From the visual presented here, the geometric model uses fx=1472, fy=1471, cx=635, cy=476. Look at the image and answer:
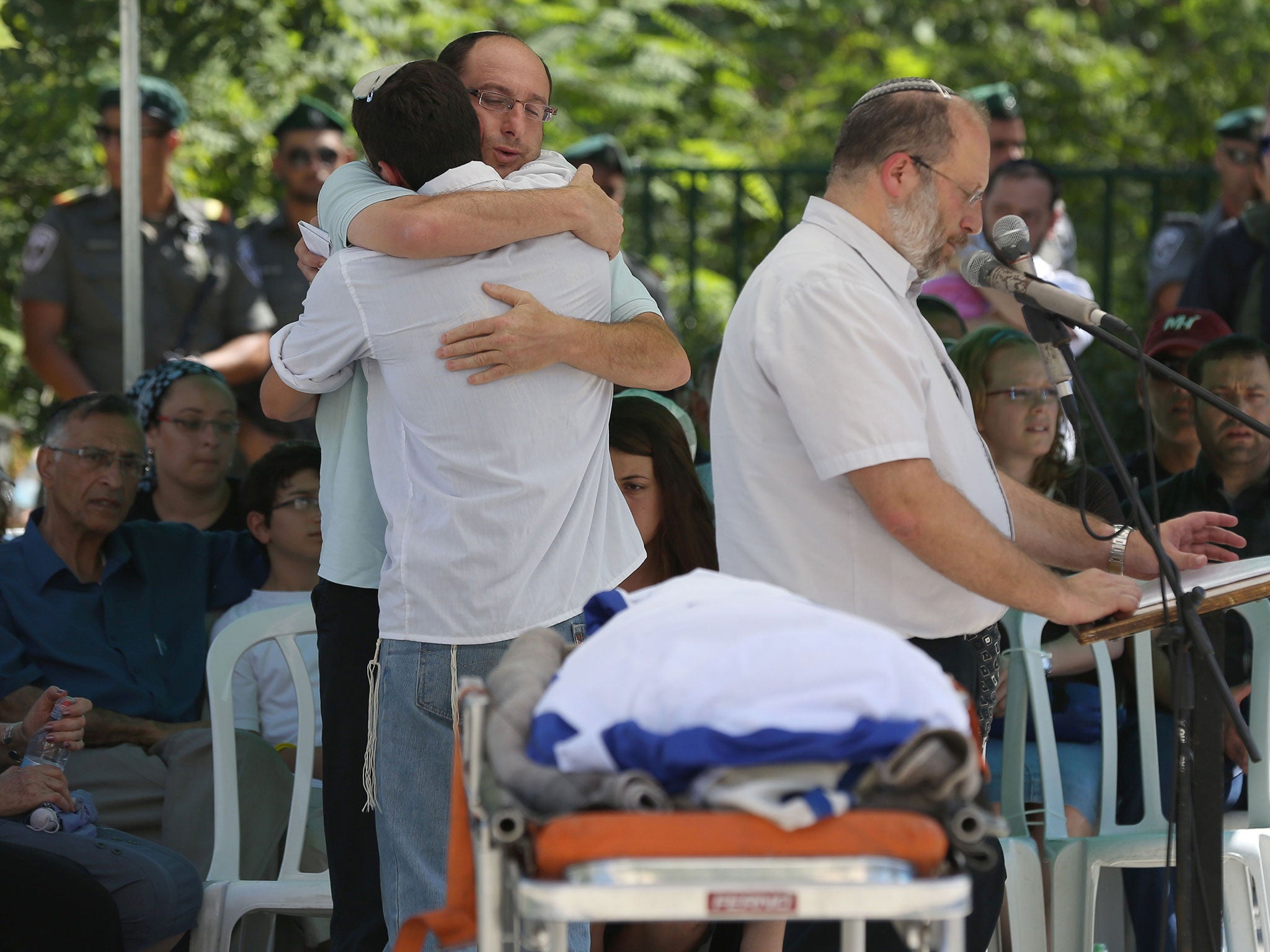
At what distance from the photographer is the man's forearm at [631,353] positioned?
2.33 meters

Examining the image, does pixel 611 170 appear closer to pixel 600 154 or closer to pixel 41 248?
pixel 600 154

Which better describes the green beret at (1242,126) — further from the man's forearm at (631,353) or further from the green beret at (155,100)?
the man's forearm at (631,353)

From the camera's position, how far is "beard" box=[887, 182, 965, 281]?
2.41m

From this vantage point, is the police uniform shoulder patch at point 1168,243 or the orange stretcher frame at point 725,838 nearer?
the orange stretcher frame at point 725,838

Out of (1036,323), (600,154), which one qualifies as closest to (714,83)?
(600,154)

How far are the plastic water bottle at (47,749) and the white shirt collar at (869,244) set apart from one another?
1.80m

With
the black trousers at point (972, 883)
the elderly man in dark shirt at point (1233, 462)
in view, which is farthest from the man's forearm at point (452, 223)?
the elderly man in dark shirt at point (1233, 462)

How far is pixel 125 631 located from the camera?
353 cm

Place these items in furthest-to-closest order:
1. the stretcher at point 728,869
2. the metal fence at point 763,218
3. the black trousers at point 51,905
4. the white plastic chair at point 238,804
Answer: the metal fence at point 763,218 < the white plastic chair at point 238,804 < the black trousers at point 51,905 < the stretcher at point 728,869

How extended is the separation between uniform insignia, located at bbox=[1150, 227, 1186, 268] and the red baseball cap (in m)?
1.67

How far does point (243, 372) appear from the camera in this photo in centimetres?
532

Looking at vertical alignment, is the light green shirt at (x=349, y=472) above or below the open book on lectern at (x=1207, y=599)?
above

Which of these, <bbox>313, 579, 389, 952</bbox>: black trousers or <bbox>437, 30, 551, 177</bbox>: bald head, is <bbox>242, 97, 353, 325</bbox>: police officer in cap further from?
<bbox>313, 579, 389, 952</bbox>: black trousers

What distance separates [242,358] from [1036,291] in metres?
3.65
